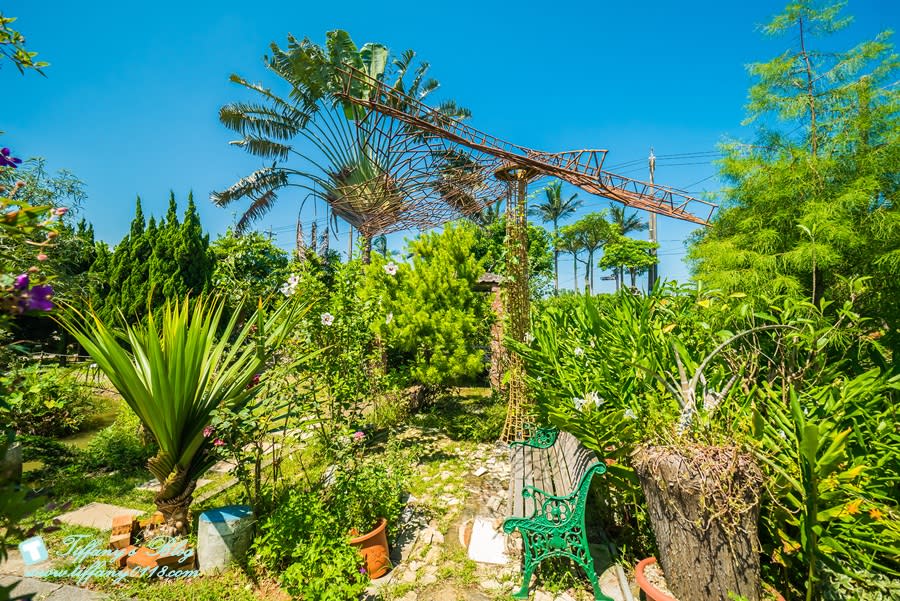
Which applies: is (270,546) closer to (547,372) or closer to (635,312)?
(547,372)

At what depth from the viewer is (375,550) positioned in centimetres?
258

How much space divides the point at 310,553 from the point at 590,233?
29253 millimetres

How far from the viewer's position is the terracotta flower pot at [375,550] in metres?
2.53

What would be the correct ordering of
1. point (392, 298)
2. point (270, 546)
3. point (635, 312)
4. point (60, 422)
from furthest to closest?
point (392, 298)
point (60, 422)
point (635, 312)
point (270, 546)

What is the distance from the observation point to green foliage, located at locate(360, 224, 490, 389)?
5.46m

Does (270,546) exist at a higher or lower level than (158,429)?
lower

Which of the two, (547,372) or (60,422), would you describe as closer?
(547,372)

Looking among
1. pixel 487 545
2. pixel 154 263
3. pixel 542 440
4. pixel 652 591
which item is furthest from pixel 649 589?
pixel 154 263

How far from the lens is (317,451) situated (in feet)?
14.7

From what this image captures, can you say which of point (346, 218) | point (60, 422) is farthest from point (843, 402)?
point (346, 218)

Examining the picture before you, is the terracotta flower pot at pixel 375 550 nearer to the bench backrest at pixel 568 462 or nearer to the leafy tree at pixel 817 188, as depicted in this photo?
the bench backrest at pixel 568 462

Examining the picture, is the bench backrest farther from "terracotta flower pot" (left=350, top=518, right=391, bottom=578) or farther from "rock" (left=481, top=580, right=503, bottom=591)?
"terracotta flower pot" (left=350, top=518, right=391, bottom=578)

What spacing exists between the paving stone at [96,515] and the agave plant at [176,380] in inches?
42.7

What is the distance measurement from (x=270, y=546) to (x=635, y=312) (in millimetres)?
3422
